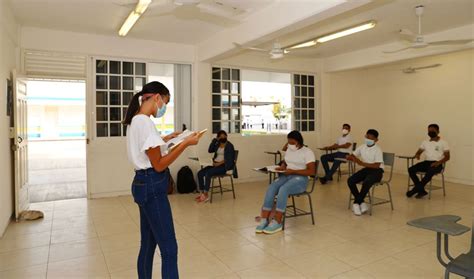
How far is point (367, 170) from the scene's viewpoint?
4.94 m

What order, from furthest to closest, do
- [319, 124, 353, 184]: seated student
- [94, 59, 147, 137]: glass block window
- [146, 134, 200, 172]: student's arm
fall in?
[319, 124, 353, 184]: seated student < [94, 59, 147, 137]: glass block window < [146, 134, 200, 172]: student's arm

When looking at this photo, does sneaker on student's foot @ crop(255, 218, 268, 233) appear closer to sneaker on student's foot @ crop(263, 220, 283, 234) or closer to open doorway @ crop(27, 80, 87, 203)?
sneaker on student's foot @ crop(263, 220, 283, 234)

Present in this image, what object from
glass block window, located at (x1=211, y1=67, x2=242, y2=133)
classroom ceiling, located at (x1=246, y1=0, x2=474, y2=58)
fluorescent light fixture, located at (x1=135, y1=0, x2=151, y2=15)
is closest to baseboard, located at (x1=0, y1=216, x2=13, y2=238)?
fluorescent light fixture, located at (x1=135, y1=0, x2=151, y2=15)

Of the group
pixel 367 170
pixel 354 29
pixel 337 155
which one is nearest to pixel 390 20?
pixel 354 29

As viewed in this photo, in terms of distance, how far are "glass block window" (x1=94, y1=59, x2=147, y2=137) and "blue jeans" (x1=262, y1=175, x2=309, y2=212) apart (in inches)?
130

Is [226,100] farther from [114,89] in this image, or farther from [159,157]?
[159,157]

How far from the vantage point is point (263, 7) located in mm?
4418

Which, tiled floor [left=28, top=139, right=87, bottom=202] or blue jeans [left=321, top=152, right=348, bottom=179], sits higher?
blue jeans [left=321, top=152, right=348, bottom=179]

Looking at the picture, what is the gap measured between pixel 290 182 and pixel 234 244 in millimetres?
1069

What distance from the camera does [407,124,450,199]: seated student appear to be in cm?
566

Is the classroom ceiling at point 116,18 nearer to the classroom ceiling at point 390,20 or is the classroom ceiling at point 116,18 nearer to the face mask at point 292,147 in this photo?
the classroom ceiling at point 390,20

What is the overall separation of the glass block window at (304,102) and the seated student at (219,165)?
2.81 metres

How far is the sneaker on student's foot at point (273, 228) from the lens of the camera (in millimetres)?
3903

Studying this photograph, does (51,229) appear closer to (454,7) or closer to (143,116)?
(143,116)
